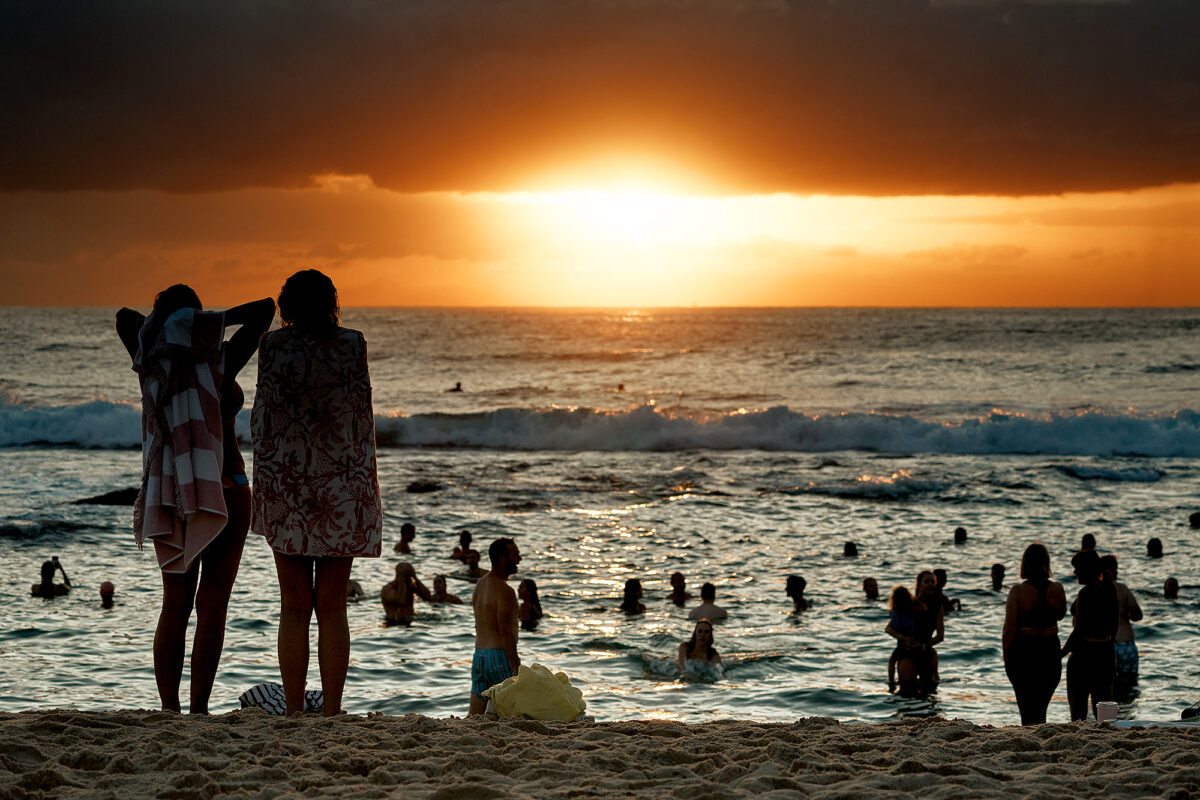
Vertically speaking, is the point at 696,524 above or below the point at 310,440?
below

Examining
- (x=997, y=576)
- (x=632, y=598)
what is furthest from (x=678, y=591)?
(x=997, y=576)

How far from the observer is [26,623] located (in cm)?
1057

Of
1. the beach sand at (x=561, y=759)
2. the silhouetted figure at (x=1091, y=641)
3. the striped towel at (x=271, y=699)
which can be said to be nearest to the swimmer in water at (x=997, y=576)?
the silhouetted figure at (x=1091, y=641)

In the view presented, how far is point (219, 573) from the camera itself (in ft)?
17.0

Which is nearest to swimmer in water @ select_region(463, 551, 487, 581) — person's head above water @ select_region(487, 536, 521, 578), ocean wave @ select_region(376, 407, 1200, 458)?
person's head above water @ select_region(487, 536, 521, 578)

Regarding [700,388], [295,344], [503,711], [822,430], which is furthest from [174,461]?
[700,388]

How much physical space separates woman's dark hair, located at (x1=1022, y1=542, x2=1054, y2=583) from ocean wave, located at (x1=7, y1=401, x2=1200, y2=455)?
23024 mm

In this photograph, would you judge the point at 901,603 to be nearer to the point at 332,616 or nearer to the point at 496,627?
the point at 496,627

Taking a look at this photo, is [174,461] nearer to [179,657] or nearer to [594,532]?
[179,657]

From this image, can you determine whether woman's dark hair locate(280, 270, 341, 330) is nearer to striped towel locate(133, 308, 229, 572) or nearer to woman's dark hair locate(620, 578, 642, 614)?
striped towel locate(133, 308, 229, 572)

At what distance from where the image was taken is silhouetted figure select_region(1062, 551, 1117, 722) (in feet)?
26.0

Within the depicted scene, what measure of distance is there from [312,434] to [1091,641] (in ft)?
20.7

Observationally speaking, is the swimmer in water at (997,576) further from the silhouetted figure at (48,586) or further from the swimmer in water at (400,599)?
the silhouetted figure at (48,586)

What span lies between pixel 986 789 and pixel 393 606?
8251mm
